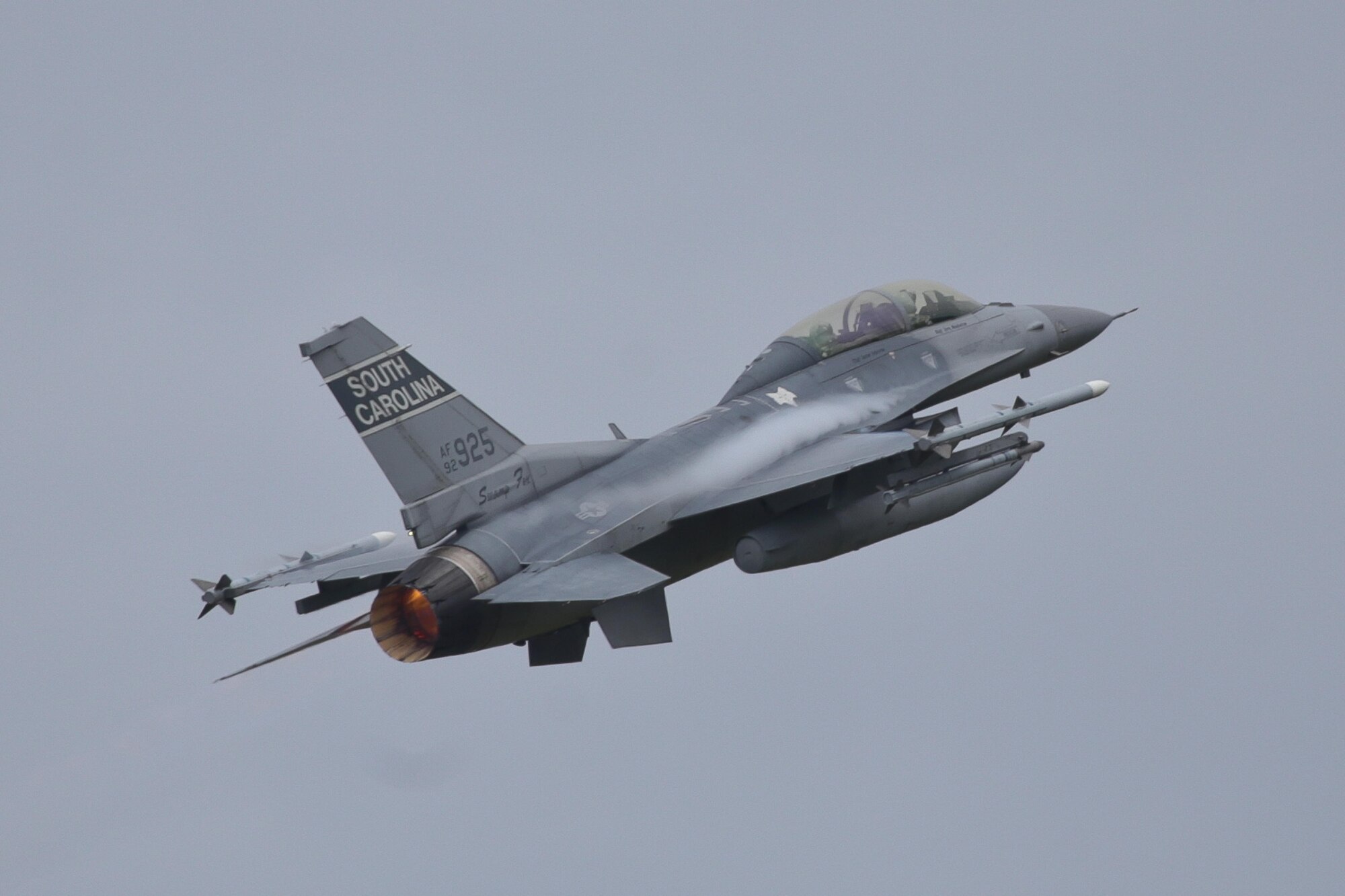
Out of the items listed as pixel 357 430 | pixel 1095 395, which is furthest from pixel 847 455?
pixel 357 430

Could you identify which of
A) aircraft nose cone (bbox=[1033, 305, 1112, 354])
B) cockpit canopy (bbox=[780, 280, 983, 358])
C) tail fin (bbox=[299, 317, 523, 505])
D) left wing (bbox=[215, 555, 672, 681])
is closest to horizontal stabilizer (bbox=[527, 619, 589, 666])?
left wing (bbox=[215, 555, 672, 681])

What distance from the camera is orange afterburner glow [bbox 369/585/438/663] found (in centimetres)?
2366

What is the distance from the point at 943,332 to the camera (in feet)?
96.5

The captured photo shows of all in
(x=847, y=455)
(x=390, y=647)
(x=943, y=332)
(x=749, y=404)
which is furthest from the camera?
(x=943, y=332)

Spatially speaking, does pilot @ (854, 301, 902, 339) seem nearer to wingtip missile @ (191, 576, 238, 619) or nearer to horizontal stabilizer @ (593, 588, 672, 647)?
horizontal stabilizer @ (593, 588, 672, 647)

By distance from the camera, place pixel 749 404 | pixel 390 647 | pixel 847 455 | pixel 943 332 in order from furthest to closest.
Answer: pixel 943 332 < pixel 749 404 < pixel 847 455 < pixel 390 647

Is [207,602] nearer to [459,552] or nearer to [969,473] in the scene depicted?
[459,552]

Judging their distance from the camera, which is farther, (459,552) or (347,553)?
(347,553)

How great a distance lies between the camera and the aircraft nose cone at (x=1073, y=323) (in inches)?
1197

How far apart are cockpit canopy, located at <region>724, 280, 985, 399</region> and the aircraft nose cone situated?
1057mm

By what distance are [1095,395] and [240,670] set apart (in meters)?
10.2

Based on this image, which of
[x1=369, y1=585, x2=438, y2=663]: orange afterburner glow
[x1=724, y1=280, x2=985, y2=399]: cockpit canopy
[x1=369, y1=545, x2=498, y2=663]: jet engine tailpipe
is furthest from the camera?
[x1=724, y1=280, x2=985, y2=399]: cockpit canopy

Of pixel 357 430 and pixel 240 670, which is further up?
pixel 357 430

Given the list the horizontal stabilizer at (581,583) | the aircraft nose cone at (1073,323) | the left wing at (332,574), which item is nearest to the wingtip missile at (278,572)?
the left wing at (332,574)
